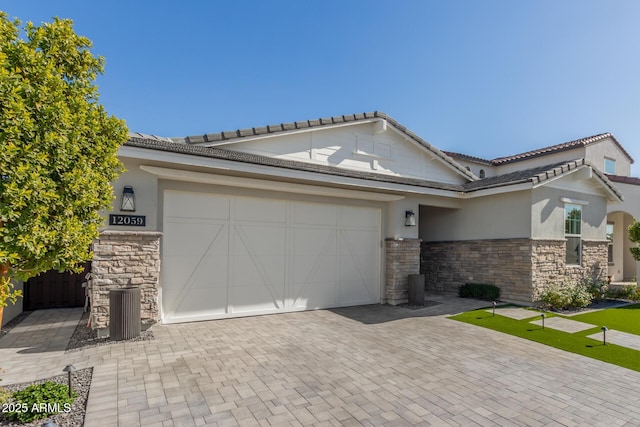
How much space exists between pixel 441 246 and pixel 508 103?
583 centimetres

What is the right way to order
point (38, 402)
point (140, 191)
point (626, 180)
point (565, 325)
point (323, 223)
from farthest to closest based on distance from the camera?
1. point (626, 180)
2. point (323, 223)
3. point (565, 325)
4. point (140, 191)
5. point (38, 402)

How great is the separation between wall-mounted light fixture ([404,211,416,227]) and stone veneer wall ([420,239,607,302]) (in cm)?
287

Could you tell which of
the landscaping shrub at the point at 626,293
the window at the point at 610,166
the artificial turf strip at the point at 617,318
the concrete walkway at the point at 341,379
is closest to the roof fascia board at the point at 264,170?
the concrete walkway at the point at 341,379

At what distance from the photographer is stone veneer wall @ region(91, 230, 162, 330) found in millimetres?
6611

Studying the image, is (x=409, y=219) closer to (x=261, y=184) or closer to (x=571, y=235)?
(x=261, y=184)

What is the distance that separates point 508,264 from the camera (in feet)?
35.9

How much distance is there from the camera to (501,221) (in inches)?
445

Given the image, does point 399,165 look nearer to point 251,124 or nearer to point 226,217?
point 251,124

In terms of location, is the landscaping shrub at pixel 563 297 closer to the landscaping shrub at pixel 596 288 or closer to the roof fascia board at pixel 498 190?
the landscaping shrub at pixel 596 288

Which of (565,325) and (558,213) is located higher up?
(558,213)

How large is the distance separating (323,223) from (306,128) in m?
2.96

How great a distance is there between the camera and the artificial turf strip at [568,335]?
6270 millimetres

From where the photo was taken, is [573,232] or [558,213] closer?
[558,213]

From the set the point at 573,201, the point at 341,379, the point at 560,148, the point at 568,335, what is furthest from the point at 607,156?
the point at 341,379
